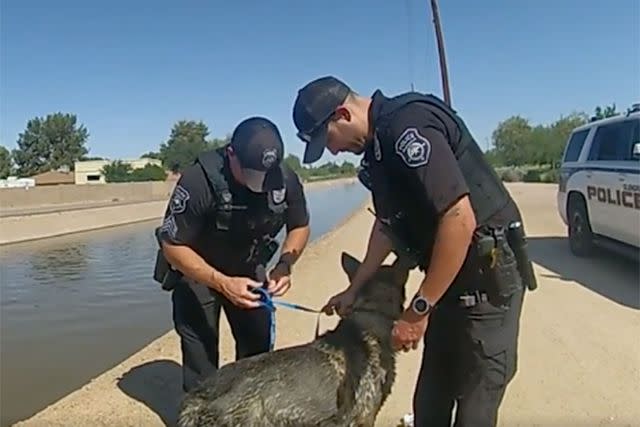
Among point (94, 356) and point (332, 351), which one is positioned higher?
point (332, 351)

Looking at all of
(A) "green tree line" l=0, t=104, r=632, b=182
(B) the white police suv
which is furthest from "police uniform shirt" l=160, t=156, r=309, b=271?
(A) "green tree line" l=0, t=104, r=632, b=182

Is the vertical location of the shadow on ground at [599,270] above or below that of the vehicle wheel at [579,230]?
below

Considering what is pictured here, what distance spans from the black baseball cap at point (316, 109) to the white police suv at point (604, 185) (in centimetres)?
656

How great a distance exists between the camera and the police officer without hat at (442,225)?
2.10 meters

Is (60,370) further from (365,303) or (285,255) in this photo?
(365,303)

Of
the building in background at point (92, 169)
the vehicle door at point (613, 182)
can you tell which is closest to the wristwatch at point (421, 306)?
the vehicle door at point (613, 182)

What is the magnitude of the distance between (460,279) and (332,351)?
62cm

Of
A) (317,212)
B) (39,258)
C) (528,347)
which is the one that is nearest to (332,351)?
(528,347)

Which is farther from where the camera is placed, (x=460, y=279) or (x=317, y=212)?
(x=317, y=212)

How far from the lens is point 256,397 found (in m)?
2.45

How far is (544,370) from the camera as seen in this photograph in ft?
16.9

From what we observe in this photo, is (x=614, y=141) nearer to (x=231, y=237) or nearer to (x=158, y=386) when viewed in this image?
(x=158, y=386)

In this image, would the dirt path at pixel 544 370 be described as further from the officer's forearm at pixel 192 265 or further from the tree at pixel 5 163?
the tree at pixel 5 163

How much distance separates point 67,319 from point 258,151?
7.64 metres
